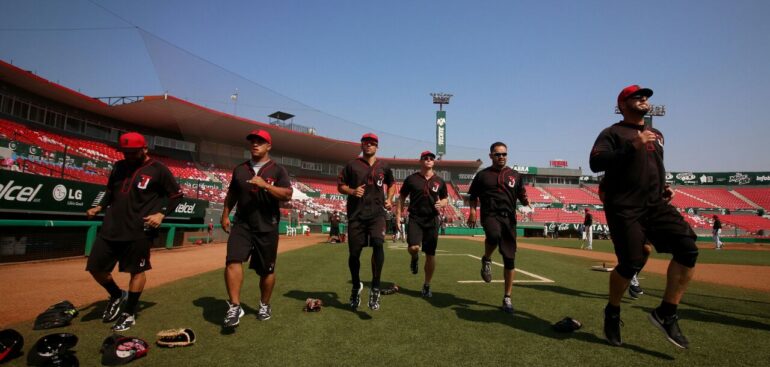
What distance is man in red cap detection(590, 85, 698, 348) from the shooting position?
335cm

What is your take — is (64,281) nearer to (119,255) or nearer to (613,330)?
(119,255)

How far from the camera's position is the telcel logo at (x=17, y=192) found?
844 cm

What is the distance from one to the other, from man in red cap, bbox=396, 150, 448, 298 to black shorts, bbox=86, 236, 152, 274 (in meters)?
3.53

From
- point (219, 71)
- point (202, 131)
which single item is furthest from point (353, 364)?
point (219, 71)

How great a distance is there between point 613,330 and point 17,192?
12.0 m

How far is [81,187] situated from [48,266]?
287 cm

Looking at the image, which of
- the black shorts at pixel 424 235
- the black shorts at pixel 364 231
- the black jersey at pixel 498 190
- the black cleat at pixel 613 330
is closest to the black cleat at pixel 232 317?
the black shorts at pixel 364 231

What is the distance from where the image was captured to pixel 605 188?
359cm

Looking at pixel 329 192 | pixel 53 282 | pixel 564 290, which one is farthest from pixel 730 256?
pixel 329 192

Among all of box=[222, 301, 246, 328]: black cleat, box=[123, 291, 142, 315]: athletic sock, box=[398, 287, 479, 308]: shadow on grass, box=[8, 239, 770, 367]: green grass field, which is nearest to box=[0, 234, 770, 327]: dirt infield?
box=[8, 239, 770, 367]: green grass field

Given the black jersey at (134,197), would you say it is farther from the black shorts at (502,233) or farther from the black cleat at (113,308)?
the black shorts at (502,233)

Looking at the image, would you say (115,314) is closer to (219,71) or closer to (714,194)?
(219,71)

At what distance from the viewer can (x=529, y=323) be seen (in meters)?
4.14

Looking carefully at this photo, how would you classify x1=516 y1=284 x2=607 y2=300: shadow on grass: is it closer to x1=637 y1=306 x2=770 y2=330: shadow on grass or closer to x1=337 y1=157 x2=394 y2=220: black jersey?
x1=637 y1=306 x2=770 y2=330: shadow on grass
